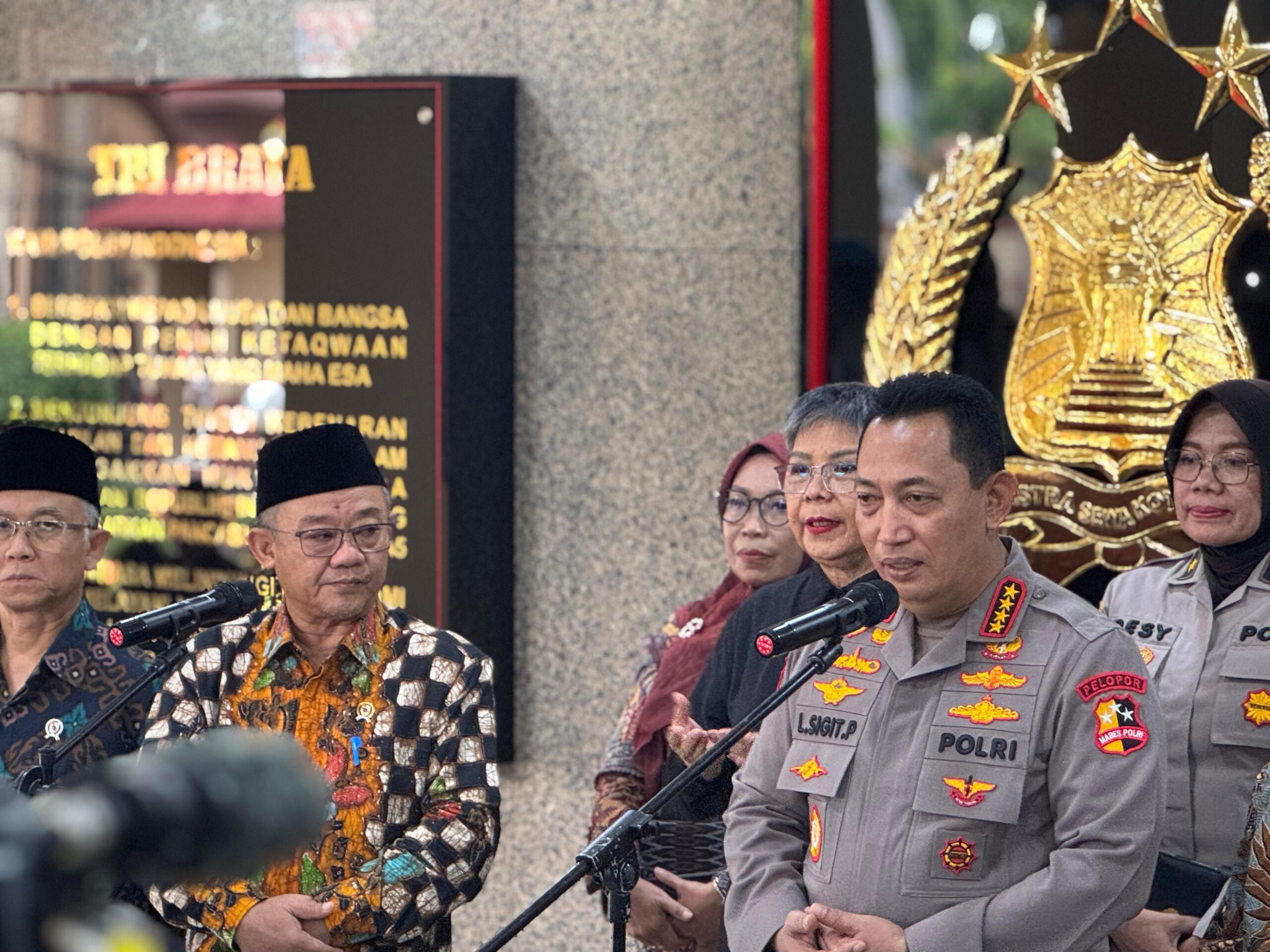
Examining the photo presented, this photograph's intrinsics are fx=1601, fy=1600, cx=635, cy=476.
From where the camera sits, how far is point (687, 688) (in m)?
3.43

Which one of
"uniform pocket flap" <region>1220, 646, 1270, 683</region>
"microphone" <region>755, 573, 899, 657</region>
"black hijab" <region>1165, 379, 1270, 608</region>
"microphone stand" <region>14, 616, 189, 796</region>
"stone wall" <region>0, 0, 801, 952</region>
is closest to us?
"microphone" <region>755, 573, 899, 657</region>

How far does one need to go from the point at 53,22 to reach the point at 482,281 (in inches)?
77.9

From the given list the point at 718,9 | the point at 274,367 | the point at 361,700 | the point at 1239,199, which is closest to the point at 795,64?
the point at 718,9

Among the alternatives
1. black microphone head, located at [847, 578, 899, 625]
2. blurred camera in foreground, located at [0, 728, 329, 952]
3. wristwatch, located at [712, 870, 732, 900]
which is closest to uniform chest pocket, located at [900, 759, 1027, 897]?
black microphone head, located at [847, 578, 899, 625]

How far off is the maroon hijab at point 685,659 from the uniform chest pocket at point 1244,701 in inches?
36.9

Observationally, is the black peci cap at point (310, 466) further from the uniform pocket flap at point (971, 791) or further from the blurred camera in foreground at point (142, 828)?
the blurred camera in foreground at point (142, 828)

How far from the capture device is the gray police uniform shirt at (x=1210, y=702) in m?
2.87

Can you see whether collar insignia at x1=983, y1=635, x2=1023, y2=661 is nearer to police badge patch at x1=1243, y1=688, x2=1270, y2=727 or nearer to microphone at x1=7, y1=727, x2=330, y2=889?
police badge patch at x1=1243, y1=688, x2=1270, y2=727

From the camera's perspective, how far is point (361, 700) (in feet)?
9.60

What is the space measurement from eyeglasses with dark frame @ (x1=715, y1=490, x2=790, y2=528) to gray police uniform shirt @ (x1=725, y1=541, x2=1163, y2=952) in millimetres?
929

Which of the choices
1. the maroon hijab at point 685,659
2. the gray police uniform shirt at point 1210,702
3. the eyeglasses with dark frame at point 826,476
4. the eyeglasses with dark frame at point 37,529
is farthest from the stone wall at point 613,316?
the eyeglasses with dark frame at point 37,529

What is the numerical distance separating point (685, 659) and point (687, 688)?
90 millimetres

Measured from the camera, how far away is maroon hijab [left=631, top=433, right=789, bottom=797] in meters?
3.38

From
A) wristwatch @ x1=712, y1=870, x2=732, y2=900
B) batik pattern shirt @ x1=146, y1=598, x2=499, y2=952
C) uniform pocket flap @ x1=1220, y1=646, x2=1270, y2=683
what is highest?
uniform pocket flap @ x1=1220, y1=646, x2=1270, y2=683
